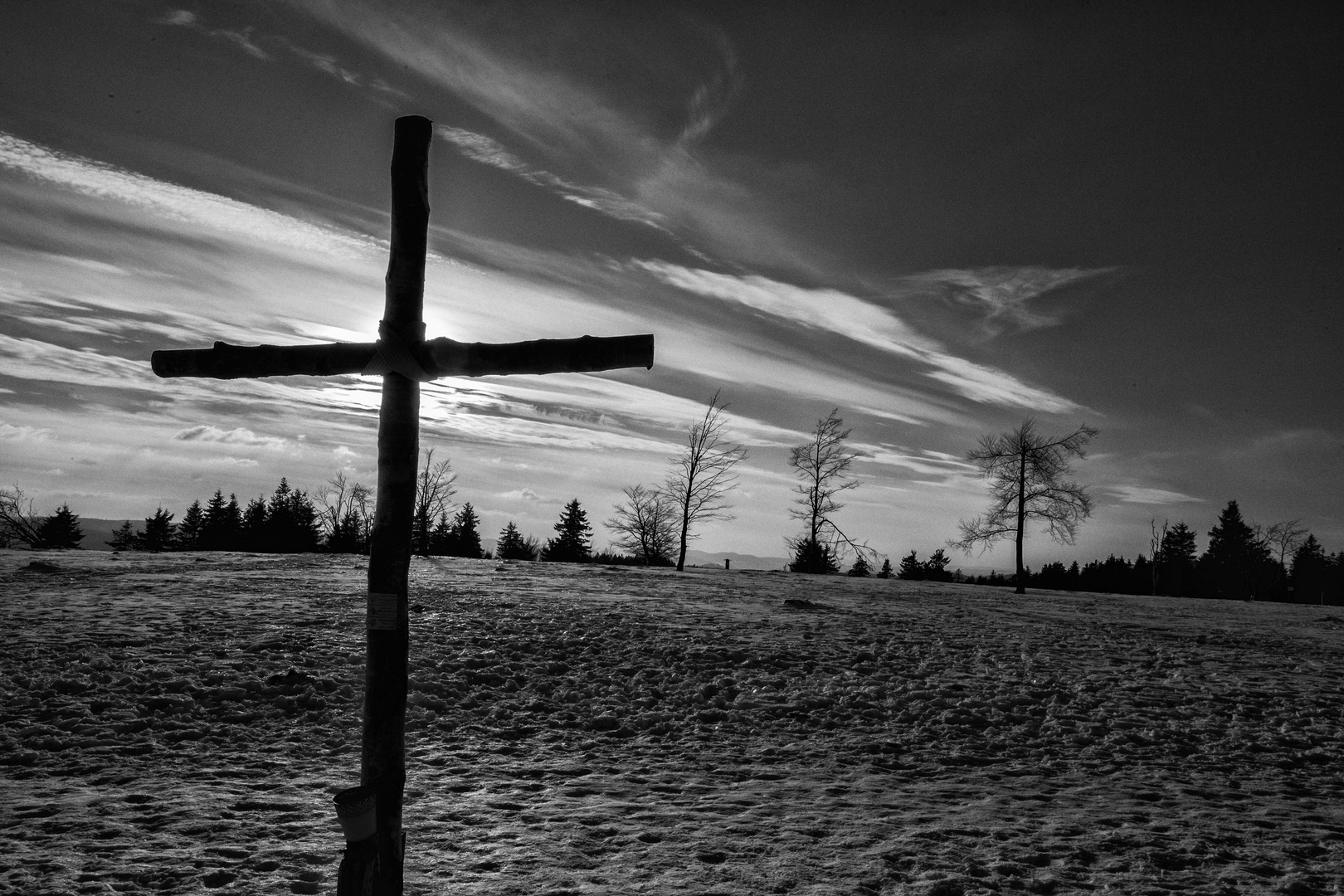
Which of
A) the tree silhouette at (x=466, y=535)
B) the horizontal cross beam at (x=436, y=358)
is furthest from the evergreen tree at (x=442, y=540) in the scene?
the horizontal cross beam at (x=436, y=358)

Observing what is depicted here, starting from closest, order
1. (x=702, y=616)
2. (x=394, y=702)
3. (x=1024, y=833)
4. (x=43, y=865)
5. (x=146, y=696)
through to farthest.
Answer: (x=394, y=702), (x=43, y=865), (x=1024, y=833), (x=146, y=696), (x=702, y=616)

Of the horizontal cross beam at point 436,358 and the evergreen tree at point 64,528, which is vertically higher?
the horizontal cross beam at point 436,358

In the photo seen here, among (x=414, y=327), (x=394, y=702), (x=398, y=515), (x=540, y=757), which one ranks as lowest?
(x=540, y=757)

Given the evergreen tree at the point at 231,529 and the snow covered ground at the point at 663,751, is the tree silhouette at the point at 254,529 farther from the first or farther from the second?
the snow covered ground at the point at 663,751

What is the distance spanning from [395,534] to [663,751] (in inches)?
210

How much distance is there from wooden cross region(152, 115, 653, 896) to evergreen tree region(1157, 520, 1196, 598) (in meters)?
73.7

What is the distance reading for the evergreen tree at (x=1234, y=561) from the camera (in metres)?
61.7

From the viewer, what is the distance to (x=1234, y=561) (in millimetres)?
66125

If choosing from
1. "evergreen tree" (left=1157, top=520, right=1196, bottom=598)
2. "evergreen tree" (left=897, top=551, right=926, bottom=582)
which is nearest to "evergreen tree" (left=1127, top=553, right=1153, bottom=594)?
"evergreen tree" (left=1157, top=520, right=1196, bottom=598)

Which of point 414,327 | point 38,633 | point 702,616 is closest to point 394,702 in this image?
point 414,327

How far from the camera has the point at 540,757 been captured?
7926mm

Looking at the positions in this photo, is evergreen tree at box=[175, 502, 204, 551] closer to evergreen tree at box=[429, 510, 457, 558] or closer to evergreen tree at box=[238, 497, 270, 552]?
evergreen tree at box=[238, 497, 270, 552]

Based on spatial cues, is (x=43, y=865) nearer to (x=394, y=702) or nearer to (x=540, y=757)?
(x=394, y=702)

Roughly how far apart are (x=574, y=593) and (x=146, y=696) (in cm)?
1028
